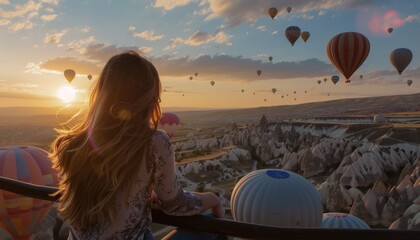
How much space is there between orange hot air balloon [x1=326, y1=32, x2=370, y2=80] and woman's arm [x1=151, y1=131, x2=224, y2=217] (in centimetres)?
2501

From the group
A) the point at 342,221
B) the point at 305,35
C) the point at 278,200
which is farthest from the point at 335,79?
the point at 278,200

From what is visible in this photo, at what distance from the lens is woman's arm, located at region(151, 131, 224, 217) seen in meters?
1.89

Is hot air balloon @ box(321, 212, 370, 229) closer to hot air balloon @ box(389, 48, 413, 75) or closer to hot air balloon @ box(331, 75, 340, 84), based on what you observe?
hot air balloon @ box(389, 48, 413, 75)

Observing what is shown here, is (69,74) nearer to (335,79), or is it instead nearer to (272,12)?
(272,12)

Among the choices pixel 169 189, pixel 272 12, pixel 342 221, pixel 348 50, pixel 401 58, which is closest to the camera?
pixel 169 189

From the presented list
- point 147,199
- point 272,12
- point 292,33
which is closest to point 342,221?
point 147,199

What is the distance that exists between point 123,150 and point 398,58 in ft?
112

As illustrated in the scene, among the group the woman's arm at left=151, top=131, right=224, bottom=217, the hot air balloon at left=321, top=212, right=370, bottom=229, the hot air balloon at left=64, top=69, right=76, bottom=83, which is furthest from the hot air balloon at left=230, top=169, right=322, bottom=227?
the hot air balloon at left=64, top=69, right=76, bottom=83

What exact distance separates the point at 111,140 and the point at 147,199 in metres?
0.37

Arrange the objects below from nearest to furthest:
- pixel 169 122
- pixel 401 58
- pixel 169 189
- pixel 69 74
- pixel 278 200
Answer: pixel 169 189, pixel 278 200, pixel 169 122, pixel 401 58, pixel 69 74

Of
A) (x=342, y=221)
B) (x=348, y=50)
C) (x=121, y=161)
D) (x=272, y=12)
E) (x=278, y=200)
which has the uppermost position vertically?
(x=272, y=12)

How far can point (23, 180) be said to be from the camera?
9.38 m

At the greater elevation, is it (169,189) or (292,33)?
(292,33)

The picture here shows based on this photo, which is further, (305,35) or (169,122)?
(305,35)
